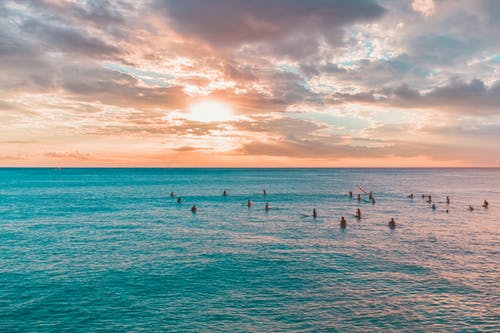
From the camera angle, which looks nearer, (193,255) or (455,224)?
(193,255)

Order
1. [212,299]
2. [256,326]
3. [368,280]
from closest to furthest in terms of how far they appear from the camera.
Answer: [256,326], [212,299], [368,280]

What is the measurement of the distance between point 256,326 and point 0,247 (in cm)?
3865

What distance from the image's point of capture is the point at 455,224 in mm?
61500

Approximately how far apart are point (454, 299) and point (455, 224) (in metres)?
39.9

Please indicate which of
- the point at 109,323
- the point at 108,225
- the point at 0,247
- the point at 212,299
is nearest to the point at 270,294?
the point at 212,299

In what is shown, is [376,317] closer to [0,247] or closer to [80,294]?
[80,294]

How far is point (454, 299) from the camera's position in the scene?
1083 inches

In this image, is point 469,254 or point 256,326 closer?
point 256,326

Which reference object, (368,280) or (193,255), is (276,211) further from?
(368,280)

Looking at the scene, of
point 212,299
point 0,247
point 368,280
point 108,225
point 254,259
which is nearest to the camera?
point 212,299

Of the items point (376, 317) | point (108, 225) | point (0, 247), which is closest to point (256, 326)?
point (376, 317)

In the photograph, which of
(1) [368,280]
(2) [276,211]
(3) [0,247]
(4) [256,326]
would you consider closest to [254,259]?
(1) [368,280]

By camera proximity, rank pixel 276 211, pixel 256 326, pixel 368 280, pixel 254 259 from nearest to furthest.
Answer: pixel 256 326 < pixel 368 280 < pixel 254 259 < pixel 276 211

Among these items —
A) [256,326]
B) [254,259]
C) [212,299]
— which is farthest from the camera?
[254,259]
